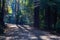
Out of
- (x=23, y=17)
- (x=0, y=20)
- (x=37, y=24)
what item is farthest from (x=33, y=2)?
(x=23, y=17)

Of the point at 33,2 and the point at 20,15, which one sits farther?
the point at 20,15

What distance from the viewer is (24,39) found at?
765 cm

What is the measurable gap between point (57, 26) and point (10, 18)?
12927 millimetres

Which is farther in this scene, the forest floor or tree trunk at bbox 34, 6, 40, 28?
tree trunk at bbox 34, 6, 40, 28

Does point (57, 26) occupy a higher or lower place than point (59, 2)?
lower

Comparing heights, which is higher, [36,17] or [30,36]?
[36,17]

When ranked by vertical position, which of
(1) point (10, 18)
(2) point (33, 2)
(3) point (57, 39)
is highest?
(2) point (33, 2)

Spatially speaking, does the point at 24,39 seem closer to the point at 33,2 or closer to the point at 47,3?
the point at 47,3

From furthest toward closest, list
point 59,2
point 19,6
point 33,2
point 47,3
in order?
point 19,6 → point 33,2 → point 47,3 → point 59,2

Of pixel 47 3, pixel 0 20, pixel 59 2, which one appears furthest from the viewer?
pixel 0 20

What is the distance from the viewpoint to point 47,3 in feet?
34.0

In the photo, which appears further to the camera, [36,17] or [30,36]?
[36,17]

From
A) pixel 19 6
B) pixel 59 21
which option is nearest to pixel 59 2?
pixel 59 21

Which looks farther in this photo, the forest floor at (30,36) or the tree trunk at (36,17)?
the tree trunk at (36,17)
